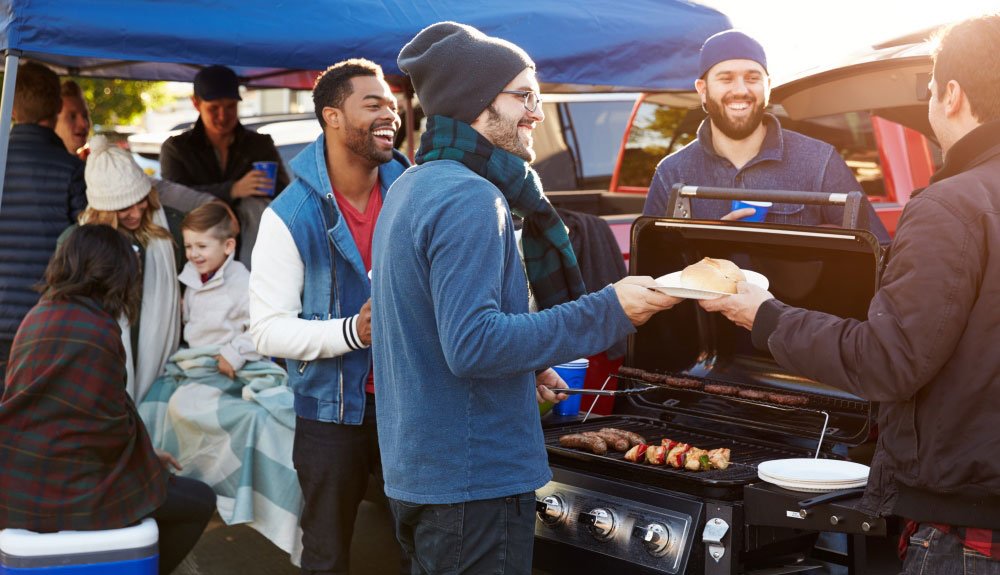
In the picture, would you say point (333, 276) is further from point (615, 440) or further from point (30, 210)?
point (30, 210)

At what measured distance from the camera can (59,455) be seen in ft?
11.5

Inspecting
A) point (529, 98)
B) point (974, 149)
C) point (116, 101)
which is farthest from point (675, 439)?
point (116, 101)

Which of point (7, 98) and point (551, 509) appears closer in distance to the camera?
point (551, 509)

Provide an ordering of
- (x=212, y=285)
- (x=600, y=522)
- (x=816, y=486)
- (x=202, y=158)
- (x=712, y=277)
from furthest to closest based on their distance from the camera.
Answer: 1. (x=202, y=158)
2. (x=212, y=285)
3. (x=600, y=522)
4. (x=816, y=486)
5. (x=712, y=277)

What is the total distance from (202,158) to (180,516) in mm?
2307

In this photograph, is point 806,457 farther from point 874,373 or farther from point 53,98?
point 53,98

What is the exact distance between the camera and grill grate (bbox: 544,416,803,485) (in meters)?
2.84

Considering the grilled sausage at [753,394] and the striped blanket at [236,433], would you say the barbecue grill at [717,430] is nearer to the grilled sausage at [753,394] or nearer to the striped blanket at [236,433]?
the grilled sausage at [753,394]

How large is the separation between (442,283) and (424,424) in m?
0.34

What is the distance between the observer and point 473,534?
7.59ft

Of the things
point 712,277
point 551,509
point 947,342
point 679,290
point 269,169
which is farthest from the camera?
point 269,169

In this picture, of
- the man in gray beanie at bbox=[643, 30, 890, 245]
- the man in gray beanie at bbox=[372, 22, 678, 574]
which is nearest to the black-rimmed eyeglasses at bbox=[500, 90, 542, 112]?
the man in gray beanie at bbox=[372, 22, 678, 574]

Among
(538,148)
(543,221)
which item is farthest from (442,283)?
(538,148)

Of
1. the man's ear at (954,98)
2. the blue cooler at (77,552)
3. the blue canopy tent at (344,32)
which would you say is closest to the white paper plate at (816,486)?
the man's ear at (954,98)
